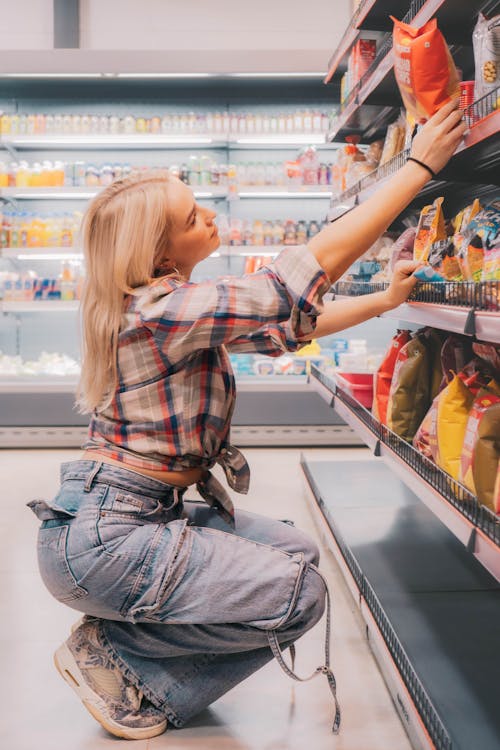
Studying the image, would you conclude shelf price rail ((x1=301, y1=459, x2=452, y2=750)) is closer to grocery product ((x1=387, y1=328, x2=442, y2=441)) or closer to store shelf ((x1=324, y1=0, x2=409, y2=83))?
grocery product ((x1=387, y1=328, x2=442, y2=441))

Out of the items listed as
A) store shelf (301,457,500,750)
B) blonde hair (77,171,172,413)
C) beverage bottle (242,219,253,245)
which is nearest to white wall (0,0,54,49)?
beverage bottle (242,219,253,245)

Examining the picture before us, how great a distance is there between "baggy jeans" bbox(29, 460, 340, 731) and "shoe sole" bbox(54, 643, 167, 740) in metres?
0.08

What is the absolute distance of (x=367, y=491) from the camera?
3303 mm

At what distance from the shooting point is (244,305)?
4.76ft

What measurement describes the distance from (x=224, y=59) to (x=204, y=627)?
13.8 feet

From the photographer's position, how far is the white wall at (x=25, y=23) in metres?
6.15

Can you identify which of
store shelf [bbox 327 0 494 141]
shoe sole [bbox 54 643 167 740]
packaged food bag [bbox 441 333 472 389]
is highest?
store shelf [bbox 327 0 494 141]

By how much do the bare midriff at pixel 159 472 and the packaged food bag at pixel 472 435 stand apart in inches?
24.8

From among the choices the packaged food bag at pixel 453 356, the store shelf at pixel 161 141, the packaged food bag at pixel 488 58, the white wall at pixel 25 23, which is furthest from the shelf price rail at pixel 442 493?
the white wall at pixel 25 23

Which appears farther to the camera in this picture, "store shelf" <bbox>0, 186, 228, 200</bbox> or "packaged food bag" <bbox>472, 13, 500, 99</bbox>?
"store shelf" <bbox>0, 186, 228, 200</bbox>

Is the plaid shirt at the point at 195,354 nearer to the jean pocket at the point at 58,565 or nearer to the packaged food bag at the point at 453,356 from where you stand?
the jean pocket at the point at 58,565

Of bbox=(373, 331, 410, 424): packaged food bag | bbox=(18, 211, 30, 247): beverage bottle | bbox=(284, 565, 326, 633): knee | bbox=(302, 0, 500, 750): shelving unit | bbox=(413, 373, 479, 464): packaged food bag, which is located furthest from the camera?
bbox=(18, 211, 30, 247): beverage bottle

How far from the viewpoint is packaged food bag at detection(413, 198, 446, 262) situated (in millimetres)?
2057

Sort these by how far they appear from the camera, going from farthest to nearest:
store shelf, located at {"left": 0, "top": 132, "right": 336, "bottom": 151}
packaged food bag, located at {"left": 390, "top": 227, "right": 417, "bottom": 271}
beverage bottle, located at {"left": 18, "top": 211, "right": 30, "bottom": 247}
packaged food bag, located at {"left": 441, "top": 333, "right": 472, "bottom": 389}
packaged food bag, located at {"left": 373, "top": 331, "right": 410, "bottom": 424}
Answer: beverage bottle, located at {"left": 18, "top": 211, "right": 30, "bottom": 247} → store shelf, located at {"left": 0, "top": 132, "right": 336, "bottom": 151} → packaged food bag, located at {"left": 373, "top": 331, "right": 410, "bottom": 424} → packaged food bag, located at {"left": 390, "top": 227, "right": 417, "bottom": 271} → packaged food bag, located at {"left": 441, "top": 333, "right": 472, "bottom": 389}
